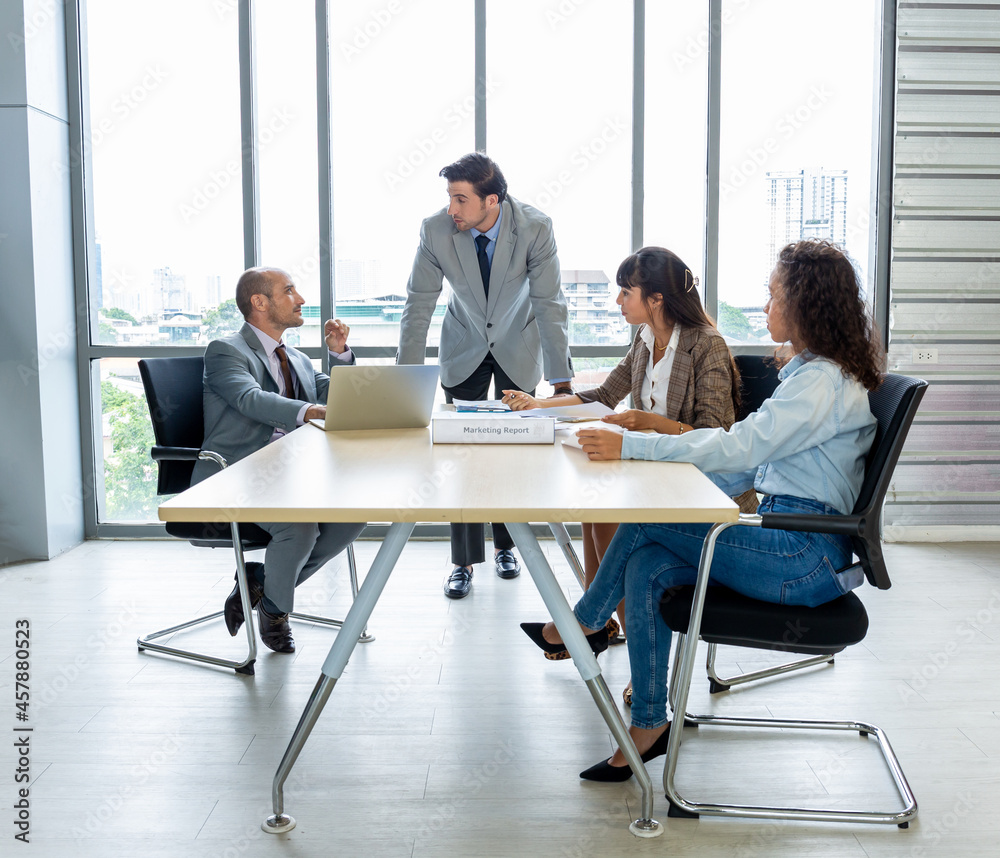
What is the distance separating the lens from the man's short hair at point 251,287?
299 centimetres

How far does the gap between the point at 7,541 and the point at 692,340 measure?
306cm

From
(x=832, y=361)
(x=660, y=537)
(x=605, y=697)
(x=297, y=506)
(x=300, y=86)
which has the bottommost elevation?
(x=605, y=697)

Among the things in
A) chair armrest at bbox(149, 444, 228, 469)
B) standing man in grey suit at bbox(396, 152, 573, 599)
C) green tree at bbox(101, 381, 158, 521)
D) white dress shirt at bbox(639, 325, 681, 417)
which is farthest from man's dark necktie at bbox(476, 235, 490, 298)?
green tree at bbox(101, 381, 158, 521)

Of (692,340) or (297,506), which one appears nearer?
(297,506)

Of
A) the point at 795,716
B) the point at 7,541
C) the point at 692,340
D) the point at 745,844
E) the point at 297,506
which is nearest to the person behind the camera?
the point at 297,506

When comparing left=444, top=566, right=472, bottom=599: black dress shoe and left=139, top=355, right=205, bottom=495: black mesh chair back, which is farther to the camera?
left=444, top=566, right=472, bottom=599: black dress shoe

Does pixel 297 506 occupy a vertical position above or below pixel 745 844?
above

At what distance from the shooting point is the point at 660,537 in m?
2.00

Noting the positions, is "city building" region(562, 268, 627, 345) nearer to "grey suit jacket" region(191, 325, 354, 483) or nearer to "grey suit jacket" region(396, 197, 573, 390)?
"grey suit jacket" region(396, 197, 573, 390)

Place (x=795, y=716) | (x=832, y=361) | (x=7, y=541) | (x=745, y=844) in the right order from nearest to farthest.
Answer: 1. (x=745, y=844)
2. (x=832, y=361)
3. (x=795, y=716)
4. (x=7, y=541)

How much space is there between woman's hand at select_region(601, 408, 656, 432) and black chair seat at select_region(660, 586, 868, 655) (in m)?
0.62

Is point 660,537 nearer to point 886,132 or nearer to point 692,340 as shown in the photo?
point 692,340

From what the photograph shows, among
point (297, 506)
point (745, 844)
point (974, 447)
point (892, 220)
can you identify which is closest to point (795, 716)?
point (745, 844)

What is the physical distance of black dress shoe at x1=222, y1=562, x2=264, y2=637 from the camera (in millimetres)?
2707
